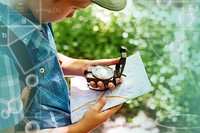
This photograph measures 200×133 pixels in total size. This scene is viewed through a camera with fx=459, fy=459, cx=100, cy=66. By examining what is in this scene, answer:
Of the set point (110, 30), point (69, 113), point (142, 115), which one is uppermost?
point (110, 30)

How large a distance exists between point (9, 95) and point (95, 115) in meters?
0.17

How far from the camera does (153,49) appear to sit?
1.27m

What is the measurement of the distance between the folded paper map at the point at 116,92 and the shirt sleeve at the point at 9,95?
0.38 ft

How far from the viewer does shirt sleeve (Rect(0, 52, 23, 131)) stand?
83 centimetres

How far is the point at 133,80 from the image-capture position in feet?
3.10

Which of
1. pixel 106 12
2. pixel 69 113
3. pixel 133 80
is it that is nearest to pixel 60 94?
pixel 69 113

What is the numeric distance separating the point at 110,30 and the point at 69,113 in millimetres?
399

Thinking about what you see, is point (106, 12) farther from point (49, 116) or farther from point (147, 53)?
point (49, 116)

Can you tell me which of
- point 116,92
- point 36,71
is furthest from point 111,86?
point 36,71

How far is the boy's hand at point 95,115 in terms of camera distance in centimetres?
89
